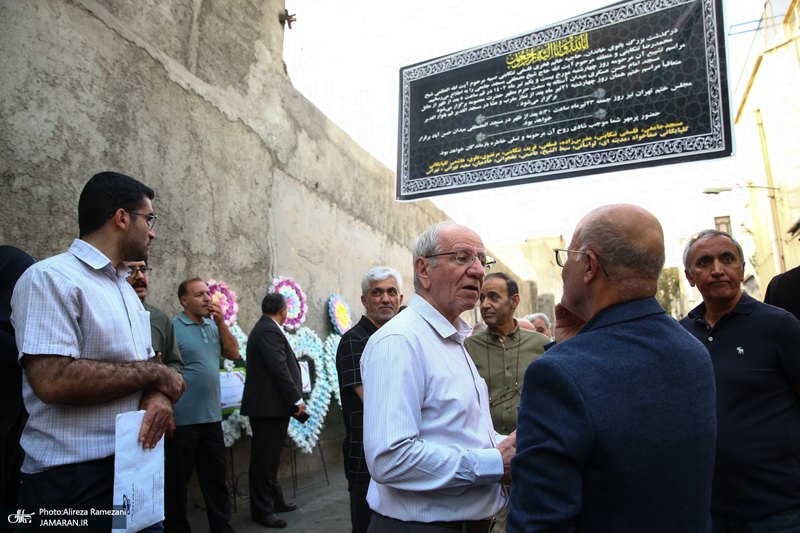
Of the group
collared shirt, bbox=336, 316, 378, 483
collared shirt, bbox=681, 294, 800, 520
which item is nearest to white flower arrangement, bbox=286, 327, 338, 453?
collared shirt, bbox=336, 316, 378, 483

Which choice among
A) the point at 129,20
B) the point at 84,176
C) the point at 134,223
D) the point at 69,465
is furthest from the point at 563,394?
the point at 129,20

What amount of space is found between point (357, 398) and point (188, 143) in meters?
3.23

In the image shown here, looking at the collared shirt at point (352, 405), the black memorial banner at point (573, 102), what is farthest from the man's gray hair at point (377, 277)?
the black memorial banner at point (573, 102)

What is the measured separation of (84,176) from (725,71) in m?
5.54

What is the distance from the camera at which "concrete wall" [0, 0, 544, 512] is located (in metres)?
3.29

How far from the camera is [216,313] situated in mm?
4203

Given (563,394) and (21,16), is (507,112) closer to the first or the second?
(21,16)

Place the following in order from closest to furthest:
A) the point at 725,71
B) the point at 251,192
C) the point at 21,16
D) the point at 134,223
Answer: the point at 134,223, the point at 21,16, the point at 725,71, the point at 251,192

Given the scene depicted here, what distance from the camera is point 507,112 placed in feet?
17.7

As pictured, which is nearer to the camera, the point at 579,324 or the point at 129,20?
the point at 579,324

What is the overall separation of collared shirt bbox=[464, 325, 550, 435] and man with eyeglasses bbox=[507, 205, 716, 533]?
180 centimetres

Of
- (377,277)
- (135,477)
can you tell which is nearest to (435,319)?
(135,477)

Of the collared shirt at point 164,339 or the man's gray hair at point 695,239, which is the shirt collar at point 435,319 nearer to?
the man's gray hair at point 695,239

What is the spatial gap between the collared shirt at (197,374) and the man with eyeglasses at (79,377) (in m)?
2.10
